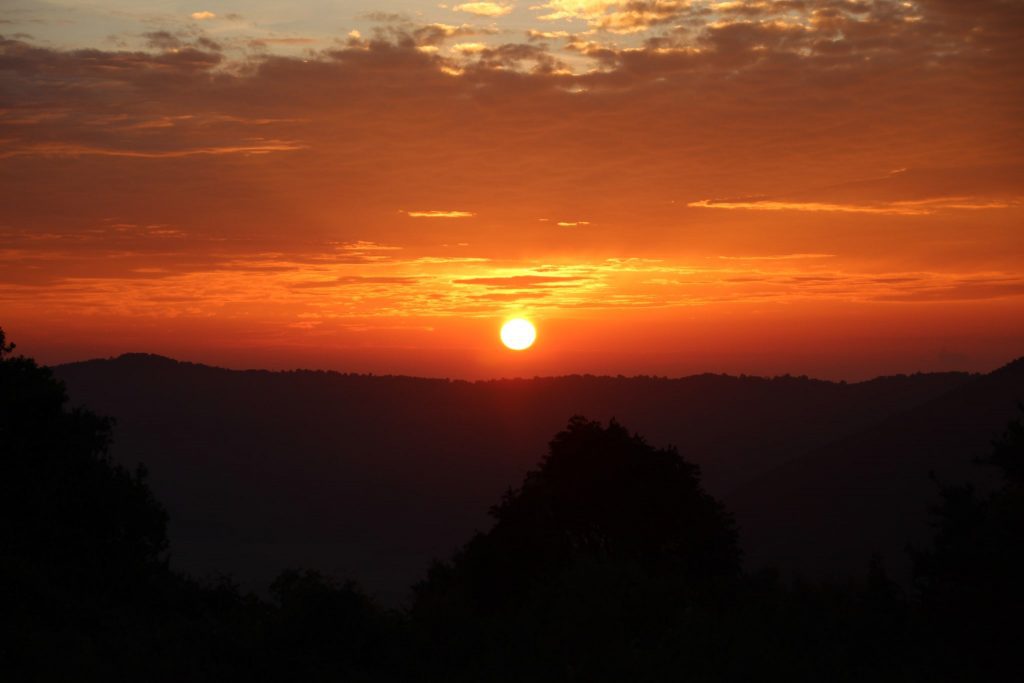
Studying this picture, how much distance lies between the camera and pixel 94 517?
33188 millimetres

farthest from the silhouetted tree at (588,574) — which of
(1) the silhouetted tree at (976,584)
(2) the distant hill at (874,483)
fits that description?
(2) the distant hill at (874,483)

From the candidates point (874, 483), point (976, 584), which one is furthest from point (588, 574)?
point (874, 483)

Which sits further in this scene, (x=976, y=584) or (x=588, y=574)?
(x=976, y=584)

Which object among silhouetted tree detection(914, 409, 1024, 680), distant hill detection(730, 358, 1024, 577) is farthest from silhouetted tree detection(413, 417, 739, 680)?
distant hill detection(730, 358, 1024, 577)

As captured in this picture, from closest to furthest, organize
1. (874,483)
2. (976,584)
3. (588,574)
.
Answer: (588,574)
(976,584)
(874,483)

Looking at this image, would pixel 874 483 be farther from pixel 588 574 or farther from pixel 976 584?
pixel 588 574

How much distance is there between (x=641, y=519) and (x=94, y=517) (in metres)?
22.7

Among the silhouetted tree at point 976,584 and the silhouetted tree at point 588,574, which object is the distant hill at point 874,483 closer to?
the silhouetted tree at point 588,574

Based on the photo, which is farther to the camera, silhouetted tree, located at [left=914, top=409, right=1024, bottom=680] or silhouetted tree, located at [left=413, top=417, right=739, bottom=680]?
silhouetted tree, located at [left=914, top=409, right=1024, bottom=680]

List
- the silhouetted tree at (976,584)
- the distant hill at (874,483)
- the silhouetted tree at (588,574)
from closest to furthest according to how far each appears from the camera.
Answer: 1. the silhouetted tree at (588,574)
2. the silhouetted tree at (976,584)
3. the distant hill at (874,483)

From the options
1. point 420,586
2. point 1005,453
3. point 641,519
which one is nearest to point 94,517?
point 420,586

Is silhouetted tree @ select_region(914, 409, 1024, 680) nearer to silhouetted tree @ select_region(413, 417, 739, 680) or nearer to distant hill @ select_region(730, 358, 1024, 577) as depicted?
silhouetted tree @ select_region(413, 417, 739, 680)

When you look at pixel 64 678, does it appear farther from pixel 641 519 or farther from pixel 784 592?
pixel 641 519

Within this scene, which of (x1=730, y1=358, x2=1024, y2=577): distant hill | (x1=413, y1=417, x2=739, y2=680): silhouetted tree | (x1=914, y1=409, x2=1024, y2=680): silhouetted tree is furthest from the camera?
(x1=730, y1=358, x2=1024, y2=577): distant hill
